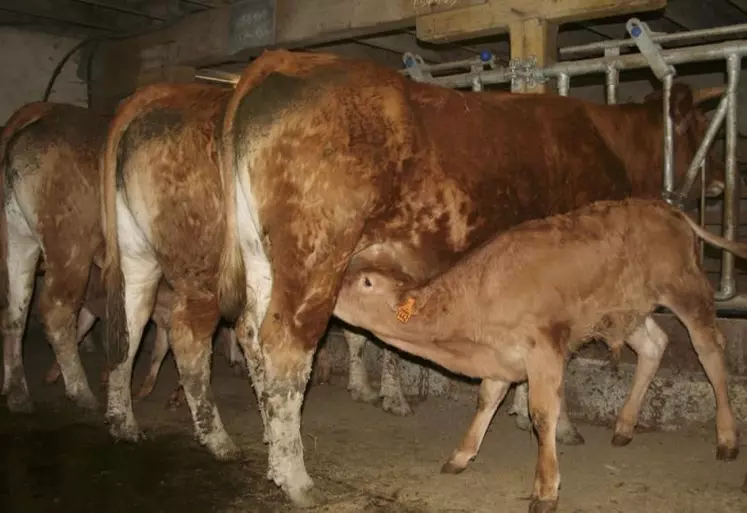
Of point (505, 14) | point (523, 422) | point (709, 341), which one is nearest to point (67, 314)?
point (523, 422)

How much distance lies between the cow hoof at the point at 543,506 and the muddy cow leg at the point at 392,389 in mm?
2060

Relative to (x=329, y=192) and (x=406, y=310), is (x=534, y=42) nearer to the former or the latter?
(x=329, y=192)

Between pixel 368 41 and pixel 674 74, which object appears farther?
pixel 368 41

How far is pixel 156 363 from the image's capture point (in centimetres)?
684

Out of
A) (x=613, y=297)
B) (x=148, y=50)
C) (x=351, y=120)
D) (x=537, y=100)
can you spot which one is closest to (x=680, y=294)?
(x=613, y=297)

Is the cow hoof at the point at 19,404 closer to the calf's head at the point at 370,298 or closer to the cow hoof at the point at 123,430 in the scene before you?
the cow hoof at the point at 123,430

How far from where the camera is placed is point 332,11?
7.05 meters

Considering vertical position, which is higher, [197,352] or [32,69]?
[32,69]

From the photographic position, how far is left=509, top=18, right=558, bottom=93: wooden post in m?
5.87

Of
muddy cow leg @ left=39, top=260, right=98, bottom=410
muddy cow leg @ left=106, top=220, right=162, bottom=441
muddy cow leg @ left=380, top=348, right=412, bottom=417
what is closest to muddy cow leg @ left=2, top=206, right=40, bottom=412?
muddy cow leg @ left=39, top=260, right=98, bottom=410

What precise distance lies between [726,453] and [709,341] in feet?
2.30

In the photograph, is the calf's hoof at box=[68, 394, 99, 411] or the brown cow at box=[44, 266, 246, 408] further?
the brown cow at box=[44, 266, 246, 408]

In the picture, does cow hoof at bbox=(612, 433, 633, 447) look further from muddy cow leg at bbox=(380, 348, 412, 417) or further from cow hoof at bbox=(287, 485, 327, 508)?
cow hoof at bbox=(287, 485, 327, 508)

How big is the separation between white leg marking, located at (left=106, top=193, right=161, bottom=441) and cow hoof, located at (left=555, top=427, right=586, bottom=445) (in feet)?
9.84
